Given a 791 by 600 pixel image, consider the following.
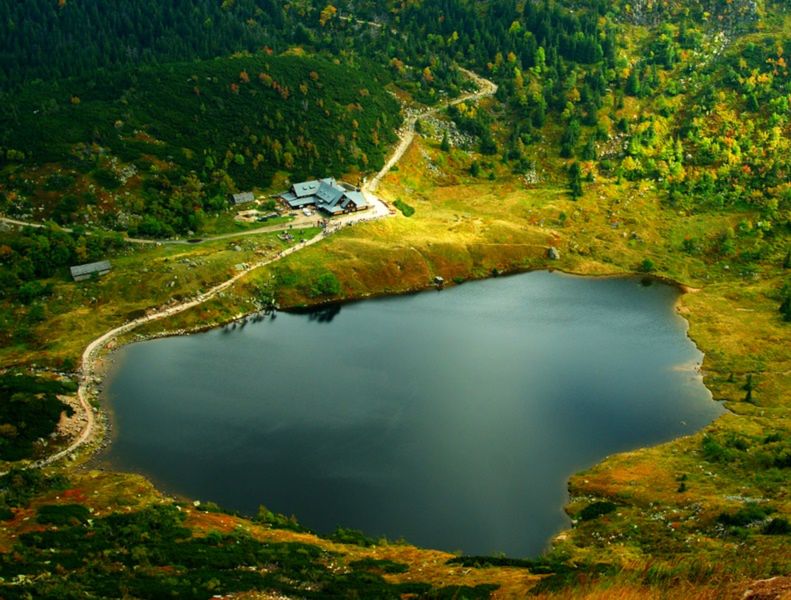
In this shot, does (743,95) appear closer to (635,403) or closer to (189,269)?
(635,403)

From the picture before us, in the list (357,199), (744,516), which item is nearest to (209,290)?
(357,199)

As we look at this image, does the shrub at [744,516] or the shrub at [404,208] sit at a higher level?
the shrub at [404,208]

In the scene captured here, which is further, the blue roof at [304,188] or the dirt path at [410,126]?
the dirt path at [410,126]

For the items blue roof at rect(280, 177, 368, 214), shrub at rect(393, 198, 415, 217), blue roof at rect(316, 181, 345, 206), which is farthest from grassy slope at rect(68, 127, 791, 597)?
blue roof at rect(316, 181, 345, 206)

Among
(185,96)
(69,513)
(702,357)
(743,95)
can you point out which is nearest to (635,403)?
(702,357)

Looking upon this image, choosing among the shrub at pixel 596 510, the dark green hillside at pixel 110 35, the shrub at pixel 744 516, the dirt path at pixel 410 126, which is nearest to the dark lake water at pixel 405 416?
the shrub at pixel 596 510

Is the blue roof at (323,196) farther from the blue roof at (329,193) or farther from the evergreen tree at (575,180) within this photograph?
the evergreen tree at (575,180)
